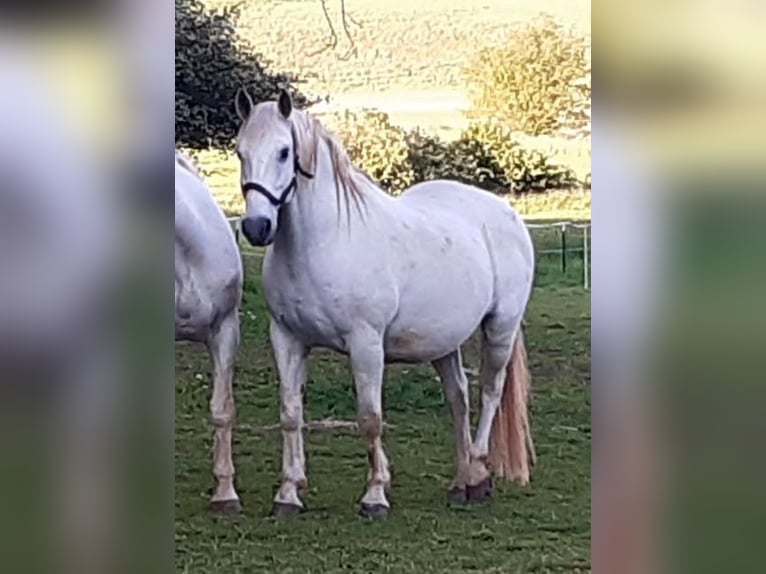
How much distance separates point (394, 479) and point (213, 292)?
58 centimetres

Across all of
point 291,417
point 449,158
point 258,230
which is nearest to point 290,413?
point 291,417

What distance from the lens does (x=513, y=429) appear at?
3178 millimetres

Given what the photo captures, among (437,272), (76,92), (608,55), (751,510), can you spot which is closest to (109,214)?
(76,92)

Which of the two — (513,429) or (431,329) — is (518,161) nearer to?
(431,329)

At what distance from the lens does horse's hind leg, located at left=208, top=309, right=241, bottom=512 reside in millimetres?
3162

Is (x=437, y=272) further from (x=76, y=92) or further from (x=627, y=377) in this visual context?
(x=76, y=92)

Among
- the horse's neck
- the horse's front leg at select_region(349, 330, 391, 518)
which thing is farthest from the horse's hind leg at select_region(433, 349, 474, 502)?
the horse's neck

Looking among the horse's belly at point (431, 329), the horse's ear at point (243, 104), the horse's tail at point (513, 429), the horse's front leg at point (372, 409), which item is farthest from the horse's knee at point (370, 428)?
the horse's ear at point (243, 104)

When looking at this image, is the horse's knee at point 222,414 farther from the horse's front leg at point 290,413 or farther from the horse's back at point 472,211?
the horse's back at point 472,211

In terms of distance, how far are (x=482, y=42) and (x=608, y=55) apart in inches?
10.8

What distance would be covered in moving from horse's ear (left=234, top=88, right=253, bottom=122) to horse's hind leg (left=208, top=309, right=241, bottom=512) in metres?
0.43

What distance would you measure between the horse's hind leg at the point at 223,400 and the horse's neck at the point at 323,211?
0.22 m

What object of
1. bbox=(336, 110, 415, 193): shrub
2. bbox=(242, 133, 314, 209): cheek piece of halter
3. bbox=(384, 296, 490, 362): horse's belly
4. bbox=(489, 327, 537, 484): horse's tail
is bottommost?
bbox=(489, 327, 537, 484): horse's tail

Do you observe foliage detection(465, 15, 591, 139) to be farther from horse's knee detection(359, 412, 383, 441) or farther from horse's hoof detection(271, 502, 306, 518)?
horse's hoof detection(271, 502, 306, 518)
